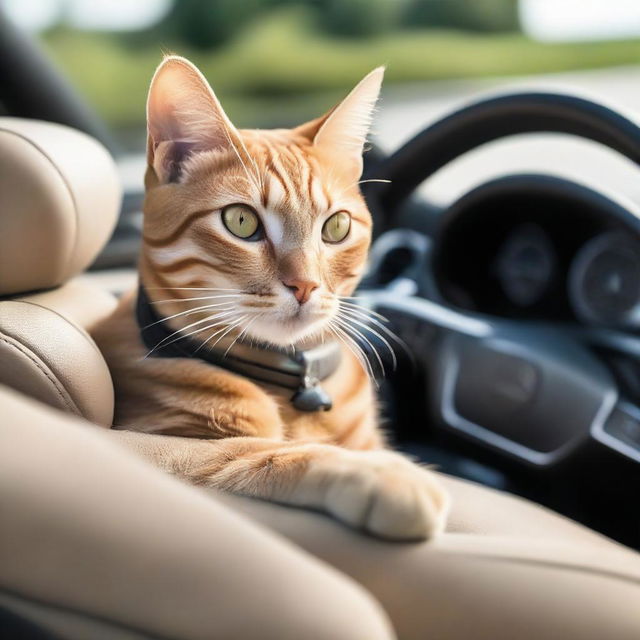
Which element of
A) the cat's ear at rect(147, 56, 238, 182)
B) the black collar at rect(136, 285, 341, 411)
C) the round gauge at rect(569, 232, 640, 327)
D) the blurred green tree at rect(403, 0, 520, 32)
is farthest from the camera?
the blurred green tree at rect(403, 0, 520, 32)

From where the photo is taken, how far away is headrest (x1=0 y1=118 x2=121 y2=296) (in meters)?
1.10

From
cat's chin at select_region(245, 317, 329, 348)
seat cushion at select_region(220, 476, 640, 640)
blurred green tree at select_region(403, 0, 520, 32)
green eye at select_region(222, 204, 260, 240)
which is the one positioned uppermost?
blurred green tree at select_region(403, 0, 520, 32)

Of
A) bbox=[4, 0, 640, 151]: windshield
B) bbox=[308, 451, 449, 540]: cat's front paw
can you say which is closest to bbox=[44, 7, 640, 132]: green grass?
bbox=[4, 0, 640, 151]: windshield

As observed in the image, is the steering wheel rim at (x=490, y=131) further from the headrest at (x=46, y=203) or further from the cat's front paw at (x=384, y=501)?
the cat's front paw at (x=384, y=501)

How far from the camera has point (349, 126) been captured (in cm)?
118

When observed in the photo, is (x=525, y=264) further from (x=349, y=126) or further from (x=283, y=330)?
(x=283, y=330)

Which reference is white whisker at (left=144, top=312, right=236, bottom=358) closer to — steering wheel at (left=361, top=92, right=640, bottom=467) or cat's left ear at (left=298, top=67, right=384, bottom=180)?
cat's left ear at (left=298, top=67, right=384, bottom=180)

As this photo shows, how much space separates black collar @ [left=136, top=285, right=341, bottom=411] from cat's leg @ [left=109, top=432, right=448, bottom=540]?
0.43 ft

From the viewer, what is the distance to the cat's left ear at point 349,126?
113 cm

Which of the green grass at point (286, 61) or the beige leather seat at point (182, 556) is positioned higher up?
the green grass at point (286, 61)

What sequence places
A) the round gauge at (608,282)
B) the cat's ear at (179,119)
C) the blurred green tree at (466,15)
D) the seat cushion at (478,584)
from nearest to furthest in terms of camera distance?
1. the seat cushion at (478,584)
2. the cat's ear at (179,119)
3. the round gauge at (608,282)
4. the blurred green tree at (466,15)

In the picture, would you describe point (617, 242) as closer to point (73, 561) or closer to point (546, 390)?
point (546, 390)

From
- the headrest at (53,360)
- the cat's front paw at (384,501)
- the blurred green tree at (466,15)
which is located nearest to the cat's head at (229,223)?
the headrest at (53,360)

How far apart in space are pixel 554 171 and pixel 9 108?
115 cm
